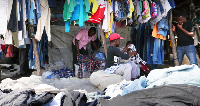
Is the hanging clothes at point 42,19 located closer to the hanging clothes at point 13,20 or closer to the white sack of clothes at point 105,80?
the hanging clothes at point 13,20

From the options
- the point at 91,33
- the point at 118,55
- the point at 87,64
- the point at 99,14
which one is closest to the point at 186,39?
the point at 118,55

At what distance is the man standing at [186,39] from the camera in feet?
14.0

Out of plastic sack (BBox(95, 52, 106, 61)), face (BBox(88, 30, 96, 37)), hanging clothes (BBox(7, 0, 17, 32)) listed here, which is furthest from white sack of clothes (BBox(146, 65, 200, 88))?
face (BBox(88, 30, 96, 37))

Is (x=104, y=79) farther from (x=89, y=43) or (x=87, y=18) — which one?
(x=89, y=43)

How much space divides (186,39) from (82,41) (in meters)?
3.27

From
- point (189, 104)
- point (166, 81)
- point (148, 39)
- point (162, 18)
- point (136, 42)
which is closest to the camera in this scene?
point (189, 104)

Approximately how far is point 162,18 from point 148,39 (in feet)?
2.85

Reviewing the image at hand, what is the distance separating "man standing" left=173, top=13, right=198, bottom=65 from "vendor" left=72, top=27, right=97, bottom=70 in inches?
108


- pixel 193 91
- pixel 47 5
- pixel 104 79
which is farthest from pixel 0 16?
pixel 193 91

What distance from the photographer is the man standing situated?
4.27 metres

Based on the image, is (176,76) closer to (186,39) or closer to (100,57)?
(186,39)

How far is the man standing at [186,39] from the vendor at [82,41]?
9.02ft

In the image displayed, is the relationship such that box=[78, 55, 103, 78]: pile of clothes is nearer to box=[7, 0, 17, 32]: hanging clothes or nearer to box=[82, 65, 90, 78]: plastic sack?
box=[82, 65, 90, 78]: plastic sack

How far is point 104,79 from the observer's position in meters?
3.22
